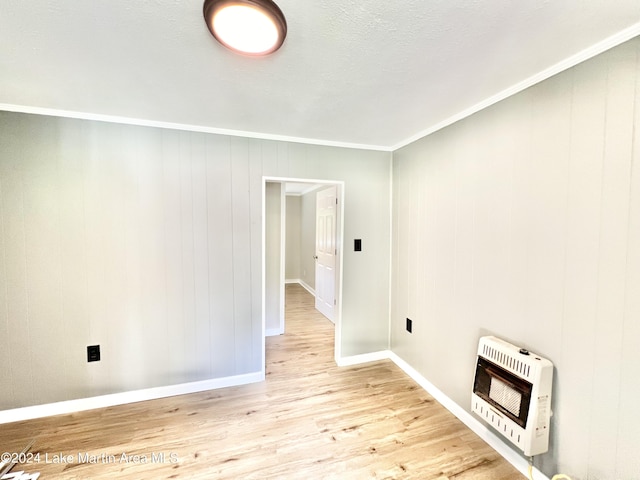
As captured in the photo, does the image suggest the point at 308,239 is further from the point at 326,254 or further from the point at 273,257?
the point at 273,257

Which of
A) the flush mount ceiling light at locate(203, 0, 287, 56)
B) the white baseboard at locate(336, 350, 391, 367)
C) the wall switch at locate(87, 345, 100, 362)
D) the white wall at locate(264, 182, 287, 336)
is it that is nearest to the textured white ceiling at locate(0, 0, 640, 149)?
the flush mount ceiling light at locate(203, 0, 287, 56)

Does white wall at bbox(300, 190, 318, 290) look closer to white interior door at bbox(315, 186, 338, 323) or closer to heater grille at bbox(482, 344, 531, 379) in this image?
white interior door at bbox(315, 186, 338, 323)

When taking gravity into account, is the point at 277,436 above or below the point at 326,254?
below

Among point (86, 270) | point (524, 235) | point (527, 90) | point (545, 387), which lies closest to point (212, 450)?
point (86, 270)

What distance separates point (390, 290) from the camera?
302cm

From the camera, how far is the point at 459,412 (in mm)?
2090

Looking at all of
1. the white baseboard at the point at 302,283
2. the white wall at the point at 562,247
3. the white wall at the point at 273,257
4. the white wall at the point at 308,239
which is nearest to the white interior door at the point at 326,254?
the white wall at the point at 273,257

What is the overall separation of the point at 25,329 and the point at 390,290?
10.5 ft

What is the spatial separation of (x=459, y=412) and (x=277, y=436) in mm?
1413

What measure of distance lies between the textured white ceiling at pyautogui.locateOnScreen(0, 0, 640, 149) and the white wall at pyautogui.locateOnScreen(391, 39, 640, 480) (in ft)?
0.85

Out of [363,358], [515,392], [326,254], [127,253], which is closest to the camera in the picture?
[515,392]

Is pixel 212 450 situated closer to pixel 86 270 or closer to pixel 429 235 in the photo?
pixel 86 270

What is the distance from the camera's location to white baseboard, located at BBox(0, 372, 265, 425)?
203cm

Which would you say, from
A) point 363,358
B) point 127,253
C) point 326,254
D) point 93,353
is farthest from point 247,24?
point 326,254
